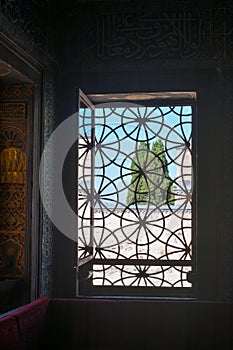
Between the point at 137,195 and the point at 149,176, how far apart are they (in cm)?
17

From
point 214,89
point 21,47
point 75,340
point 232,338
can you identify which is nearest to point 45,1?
point 21,47

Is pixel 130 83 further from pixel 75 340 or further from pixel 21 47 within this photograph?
pixel 75 340

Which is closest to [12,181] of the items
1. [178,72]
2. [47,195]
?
[47,195]

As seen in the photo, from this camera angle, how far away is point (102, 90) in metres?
3.89

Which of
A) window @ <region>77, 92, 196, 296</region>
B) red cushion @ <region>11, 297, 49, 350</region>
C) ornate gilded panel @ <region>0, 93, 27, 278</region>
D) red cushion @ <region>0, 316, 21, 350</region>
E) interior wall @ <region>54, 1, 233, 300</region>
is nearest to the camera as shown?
red cushion @ <region>0, 316, 21, 350</region>

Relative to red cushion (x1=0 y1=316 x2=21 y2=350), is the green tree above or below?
above

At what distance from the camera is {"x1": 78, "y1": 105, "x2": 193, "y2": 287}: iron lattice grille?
162 inches

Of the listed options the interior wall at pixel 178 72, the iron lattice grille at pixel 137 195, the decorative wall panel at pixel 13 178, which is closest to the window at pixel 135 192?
the iron lattice grille at pixel 137 195

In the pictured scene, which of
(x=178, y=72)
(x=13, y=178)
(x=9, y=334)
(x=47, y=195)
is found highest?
(x=178, y=72)

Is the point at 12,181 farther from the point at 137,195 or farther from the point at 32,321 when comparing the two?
the point at 137,195

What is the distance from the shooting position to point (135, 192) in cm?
418

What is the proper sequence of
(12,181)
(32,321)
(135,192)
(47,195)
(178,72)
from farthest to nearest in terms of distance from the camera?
(135,192), (178,72), (47,195), (12,181), (32,321)

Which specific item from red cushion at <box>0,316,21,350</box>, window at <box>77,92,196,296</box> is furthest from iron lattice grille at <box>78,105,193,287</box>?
red cushion at <box>0,316,21,350</box>

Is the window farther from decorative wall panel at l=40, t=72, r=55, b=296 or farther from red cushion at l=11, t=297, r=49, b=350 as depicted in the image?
red cushion at l=11, t=297, r=49, b=350
